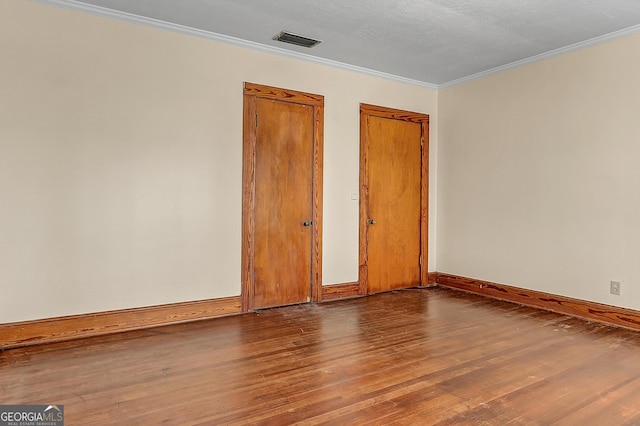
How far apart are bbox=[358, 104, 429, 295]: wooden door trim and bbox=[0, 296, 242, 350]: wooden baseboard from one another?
5.52 feet

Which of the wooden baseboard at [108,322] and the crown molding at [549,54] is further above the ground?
the crown molding at [549,54]

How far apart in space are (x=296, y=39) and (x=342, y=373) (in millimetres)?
3164

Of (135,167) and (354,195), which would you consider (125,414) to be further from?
Answer: (354,195)

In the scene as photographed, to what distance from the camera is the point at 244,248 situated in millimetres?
4215

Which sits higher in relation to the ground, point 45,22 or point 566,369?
point 45,22

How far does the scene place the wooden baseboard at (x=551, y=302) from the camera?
12.5 ft

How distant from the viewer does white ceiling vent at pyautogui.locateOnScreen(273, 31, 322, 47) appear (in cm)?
397

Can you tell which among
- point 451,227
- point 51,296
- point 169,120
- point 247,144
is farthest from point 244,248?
point 451,227

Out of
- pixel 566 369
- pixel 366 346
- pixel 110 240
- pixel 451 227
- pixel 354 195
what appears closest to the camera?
pixel 566 369

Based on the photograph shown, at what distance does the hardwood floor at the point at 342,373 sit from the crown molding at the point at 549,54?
108 inches

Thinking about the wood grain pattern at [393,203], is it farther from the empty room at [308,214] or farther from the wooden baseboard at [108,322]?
the wooden baseboard at [108,322]

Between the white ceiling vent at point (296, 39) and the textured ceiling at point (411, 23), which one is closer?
the textured ceiling at point (411, 23)

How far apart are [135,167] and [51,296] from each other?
1.27 meters

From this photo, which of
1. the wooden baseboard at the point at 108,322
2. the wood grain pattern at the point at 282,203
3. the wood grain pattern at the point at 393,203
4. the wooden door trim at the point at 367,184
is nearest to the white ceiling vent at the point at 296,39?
the wood grain pattern at the point at 282,203
